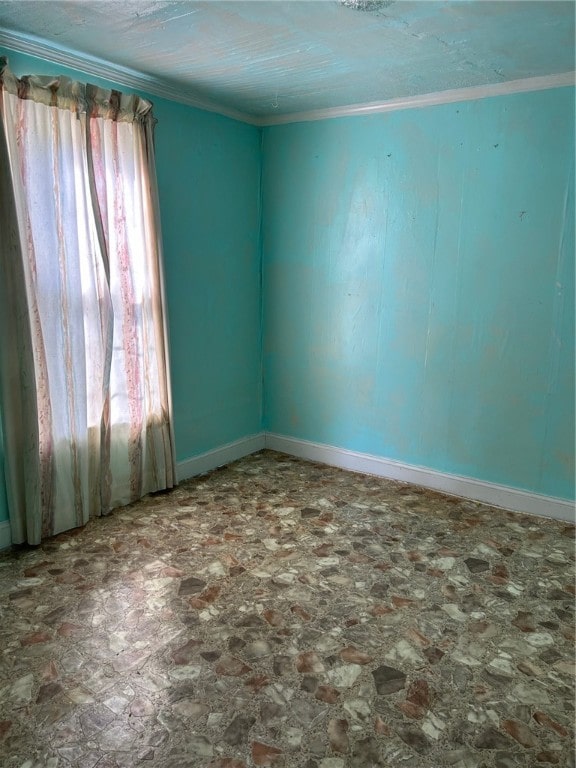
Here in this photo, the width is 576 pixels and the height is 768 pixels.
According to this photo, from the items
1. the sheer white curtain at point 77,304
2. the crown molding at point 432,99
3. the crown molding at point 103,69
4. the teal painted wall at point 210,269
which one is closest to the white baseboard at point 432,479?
the teal painted wall at point 210,269

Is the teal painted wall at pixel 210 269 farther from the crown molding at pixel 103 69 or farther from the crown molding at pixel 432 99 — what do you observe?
the crown molding at pixel 432 99

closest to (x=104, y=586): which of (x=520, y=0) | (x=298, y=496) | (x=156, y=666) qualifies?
(x=156, y=666)

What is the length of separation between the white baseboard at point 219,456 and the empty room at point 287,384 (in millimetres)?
20

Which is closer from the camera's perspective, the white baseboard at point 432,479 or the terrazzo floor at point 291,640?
the terrazzo floor at point 291,640

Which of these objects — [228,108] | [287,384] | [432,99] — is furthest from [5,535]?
[432,99]

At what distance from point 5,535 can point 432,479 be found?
97.6 inches

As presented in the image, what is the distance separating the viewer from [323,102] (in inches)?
139

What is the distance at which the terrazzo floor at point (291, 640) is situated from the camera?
179cm

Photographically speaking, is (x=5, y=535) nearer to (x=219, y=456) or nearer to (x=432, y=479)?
(x=219, y=456)

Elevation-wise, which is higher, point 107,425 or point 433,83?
point 433,83

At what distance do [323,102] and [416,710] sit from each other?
10.7 ft

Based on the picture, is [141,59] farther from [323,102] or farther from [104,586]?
[104,586]

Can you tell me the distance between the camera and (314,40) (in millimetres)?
2465

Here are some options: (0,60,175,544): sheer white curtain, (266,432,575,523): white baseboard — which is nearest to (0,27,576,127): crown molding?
(0,60,175,544): sheer white curtain
